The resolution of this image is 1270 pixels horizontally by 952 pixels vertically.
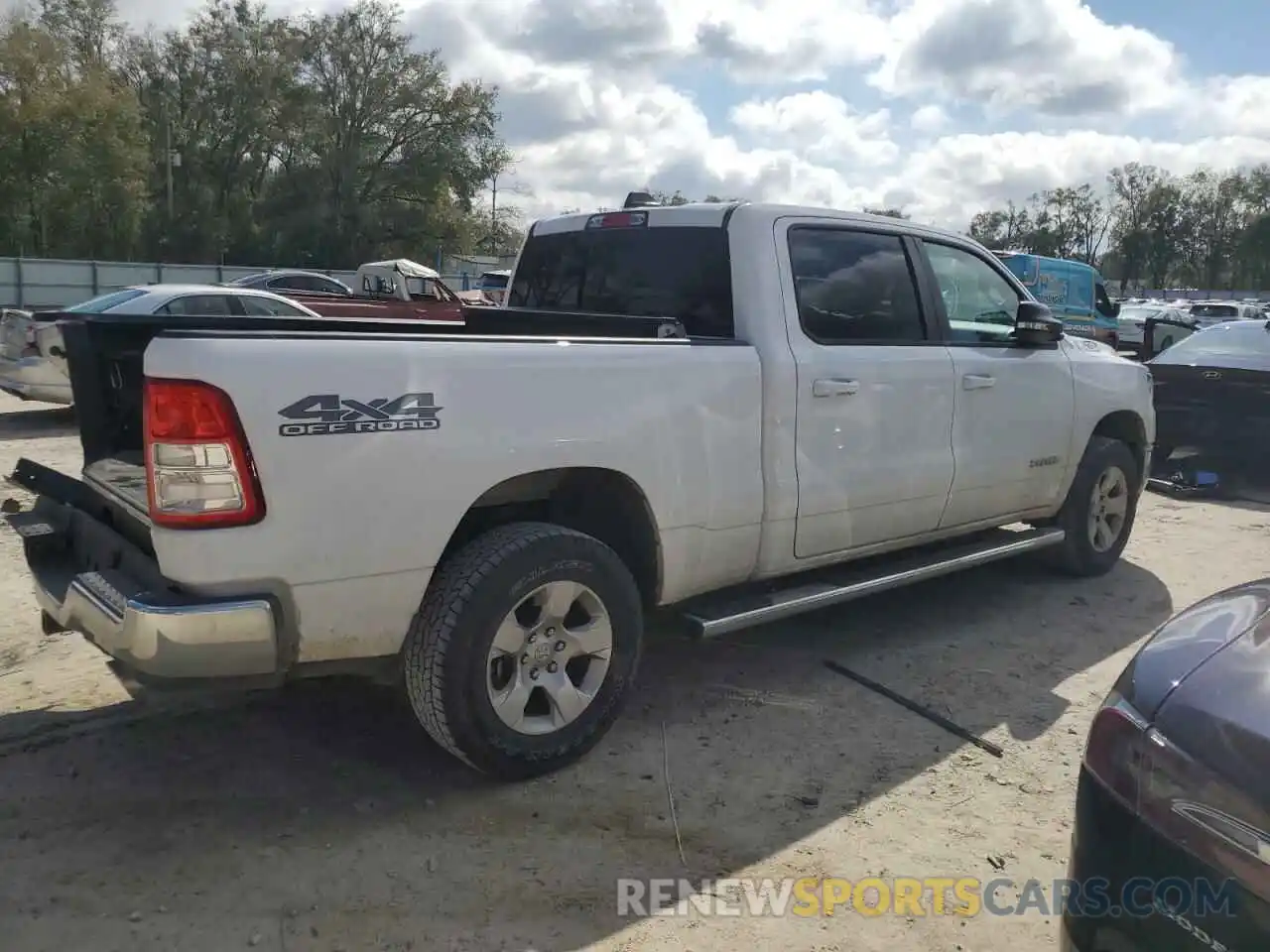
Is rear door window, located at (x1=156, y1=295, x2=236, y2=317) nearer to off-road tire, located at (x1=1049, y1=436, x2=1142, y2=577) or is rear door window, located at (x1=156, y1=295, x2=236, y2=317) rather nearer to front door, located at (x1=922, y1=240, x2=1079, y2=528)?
front door, located at (x1=922, y1=240, x2=1079, y2=528)

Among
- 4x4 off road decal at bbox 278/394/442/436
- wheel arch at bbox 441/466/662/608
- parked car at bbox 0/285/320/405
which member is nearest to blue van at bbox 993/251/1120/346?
parked car at bbox 0/285/320/405

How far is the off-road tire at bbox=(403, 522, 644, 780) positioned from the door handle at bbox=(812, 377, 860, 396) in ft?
3.65

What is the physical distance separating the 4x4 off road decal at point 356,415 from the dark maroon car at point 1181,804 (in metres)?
1.88

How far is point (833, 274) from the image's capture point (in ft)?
14.2

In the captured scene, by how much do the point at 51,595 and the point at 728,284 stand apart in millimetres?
2599

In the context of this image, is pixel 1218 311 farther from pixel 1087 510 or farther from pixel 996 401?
pixel 996 401

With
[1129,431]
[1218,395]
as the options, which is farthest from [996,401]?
[1218,395]

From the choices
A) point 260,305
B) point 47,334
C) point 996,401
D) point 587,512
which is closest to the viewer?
point 587,512

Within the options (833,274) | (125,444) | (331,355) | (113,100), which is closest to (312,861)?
(331,355)

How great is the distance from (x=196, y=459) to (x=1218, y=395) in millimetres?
8666

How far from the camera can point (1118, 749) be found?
2000 mm

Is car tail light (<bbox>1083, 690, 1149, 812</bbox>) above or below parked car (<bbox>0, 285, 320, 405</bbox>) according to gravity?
below

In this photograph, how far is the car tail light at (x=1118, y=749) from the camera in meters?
1.94

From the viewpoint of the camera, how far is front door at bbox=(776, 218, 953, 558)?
4047mm
